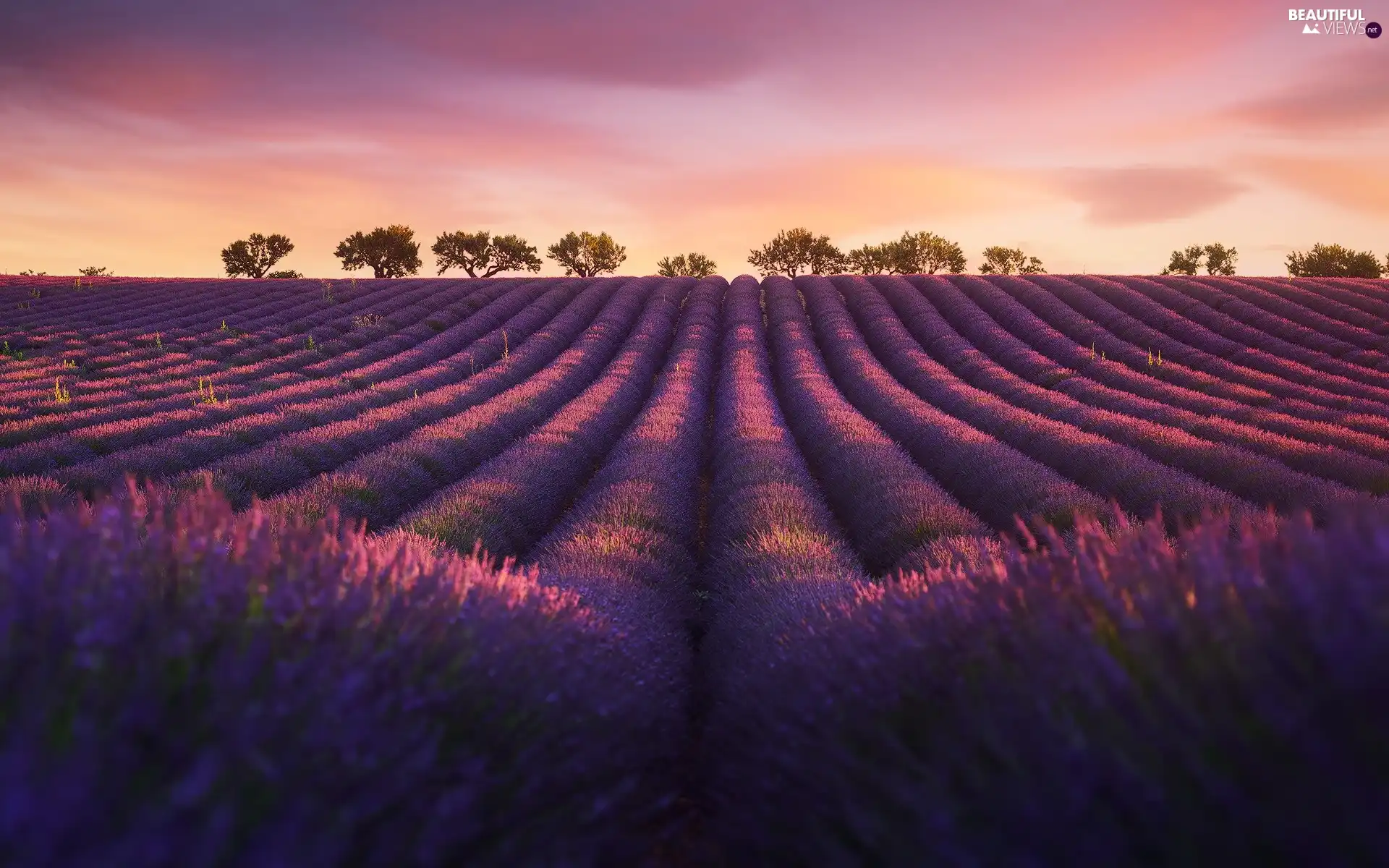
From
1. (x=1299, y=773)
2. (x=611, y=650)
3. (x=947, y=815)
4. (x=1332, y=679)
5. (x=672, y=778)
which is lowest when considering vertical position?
(x=672, y=778)

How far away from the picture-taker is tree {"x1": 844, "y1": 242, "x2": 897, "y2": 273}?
5484 centimetres

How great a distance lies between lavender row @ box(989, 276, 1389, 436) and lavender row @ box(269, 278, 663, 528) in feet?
32.7

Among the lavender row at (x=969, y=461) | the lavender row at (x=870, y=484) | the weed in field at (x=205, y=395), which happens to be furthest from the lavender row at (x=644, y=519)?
the weed in field at (x=205, y=395)

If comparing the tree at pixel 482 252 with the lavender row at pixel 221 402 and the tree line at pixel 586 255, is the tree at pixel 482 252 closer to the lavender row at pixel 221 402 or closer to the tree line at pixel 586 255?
the tree line at pixel 586 255

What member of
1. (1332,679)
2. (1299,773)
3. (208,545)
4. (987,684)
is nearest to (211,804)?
(208,545)

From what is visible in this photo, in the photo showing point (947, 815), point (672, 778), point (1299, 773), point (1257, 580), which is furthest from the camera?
point (672, 778)

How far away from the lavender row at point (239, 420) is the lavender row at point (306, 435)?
2 cm

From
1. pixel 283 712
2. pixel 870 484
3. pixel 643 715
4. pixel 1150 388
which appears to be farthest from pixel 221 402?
pixel 1150 388

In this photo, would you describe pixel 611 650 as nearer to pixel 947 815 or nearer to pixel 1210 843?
pixel 947 815

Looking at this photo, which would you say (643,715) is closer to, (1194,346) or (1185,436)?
(1185,436)

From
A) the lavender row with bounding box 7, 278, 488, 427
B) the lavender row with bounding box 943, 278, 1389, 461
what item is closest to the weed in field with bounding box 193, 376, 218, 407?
the lavender row with bounding box 7, 278, 488, 427

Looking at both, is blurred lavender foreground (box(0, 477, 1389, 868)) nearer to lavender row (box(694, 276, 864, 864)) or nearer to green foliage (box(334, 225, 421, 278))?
lavender row (box(694, 276, 864, 864))

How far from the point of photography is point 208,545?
198cm

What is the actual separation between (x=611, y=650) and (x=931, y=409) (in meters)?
8.45
